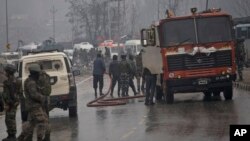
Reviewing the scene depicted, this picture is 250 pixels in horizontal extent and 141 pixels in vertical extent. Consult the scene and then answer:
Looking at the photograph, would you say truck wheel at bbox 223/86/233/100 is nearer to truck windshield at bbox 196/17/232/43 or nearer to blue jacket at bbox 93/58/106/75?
truck windshield at bbox 196/17/232/43

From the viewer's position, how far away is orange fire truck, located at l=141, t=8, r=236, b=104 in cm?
2106

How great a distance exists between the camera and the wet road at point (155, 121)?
14.5 meters

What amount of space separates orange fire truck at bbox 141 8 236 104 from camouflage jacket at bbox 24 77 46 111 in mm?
8637

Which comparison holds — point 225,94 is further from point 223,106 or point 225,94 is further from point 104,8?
point 104,8

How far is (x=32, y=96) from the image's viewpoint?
42.5 ft

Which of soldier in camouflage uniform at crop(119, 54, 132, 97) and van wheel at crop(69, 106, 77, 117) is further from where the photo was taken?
soldier in camouflage uniform at crop(119, 54, 132, 97)

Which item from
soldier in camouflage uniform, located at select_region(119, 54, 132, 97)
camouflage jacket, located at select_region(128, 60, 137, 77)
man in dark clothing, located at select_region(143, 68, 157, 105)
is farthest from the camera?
camouflage jacket, located at select_region(128, 60, 137, 77)

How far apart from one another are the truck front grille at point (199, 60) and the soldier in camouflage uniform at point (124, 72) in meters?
6.05

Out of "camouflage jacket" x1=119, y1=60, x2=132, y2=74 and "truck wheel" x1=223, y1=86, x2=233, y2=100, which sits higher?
"camouflage jacket" x1=119, y1=60, x2=132, y2=74

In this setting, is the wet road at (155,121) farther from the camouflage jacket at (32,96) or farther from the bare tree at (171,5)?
the bare tree at (171,5)

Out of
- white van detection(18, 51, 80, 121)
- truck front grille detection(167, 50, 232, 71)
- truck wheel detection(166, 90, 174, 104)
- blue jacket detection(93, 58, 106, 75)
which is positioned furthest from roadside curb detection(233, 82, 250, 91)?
white van detection(18, 51, 80, 121)

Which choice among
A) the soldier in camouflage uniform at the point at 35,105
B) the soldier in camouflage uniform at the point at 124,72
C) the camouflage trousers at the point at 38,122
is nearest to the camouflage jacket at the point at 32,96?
the soldier in camouflage uniform at the point at 35,105

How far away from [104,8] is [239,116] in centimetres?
6274

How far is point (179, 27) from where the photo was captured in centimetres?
2119
